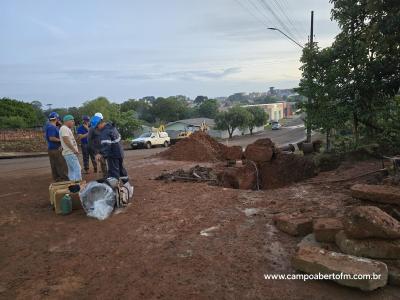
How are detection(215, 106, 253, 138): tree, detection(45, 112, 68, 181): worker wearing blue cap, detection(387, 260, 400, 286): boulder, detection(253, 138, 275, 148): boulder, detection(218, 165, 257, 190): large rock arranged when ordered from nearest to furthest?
detection(387, 260, 400, 286): boulder < detection(45, 112, 68, 181): worker wearing blue cap < detection(218, 165, 257, 190): large rock < detection(253, 138, 275, 148): boulder < detection(215, 106, 253, 138): tree

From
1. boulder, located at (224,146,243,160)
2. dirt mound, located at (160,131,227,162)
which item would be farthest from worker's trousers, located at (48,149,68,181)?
boulder, located at (224,146,243,160)

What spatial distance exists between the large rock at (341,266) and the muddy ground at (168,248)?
11 cm

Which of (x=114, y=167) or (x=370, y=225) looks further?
(x=114, y=167)

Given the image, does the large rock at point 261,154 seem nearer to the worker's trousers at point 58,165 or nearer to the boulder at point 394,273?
the worker's trousers at point 58,165

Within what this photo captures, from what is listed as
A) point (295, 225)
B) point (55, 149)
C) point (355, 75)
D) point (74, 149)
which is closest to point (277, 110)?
point (355, 75)

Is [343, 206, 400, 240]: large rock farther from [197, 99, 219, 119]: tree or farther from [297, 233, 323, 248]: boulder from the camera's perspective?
[197, 99, 219, 119]: tree

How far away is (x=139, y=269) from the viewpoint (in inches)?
206

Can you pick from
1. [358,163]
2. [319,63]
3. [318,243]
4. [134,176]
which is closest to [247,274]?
[318,243]

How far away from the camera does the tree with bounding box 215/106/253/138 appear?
219ft

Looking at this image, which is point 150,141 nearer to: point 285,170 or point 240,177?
point 240,177

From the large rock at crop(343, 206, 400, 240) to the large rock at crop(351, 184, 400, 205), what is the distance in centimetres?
101

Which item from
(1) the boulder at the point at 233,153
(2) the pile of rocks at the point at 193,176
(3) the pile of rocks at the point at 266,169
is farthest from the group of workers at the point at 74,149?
(1) the boulder at the point at 233,153

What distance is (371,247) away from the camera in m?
4.74

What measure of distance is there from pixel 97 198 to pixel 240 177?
20.5 ft
